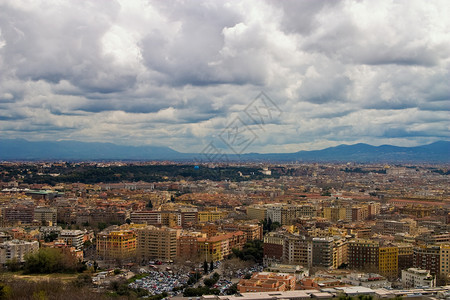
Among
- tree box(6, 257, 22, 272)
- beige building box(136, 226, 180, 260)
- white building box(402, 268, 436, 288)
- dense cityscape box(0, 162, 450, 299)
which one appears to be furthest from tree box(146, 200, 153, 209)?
white building box(402, 268, 436, 288)

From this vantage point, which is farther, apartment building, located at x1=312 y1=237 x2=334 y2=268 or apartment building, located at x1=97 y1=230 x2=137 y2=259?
apartment building, located at x1=97 y1=230 x2=137 y2=259

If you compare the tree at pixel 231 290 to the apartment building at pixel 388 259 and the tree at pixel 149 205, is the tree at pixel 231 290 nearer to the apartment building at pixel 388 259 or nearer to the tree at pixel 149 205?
the apartment building at pixel 388 259

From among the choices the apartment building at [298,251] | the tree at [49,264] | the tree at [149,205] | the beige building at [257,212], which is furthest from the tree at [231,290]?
the tree at [149,205]

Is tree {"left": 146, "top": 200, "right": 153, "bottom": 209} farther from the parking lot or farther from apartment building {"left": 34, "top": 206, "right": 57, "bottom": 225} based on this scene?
the parking lot

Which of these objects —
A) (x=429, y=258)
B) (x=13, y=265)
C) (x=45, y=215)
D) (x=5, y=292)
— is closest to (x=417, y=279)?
(x=429, y=258)

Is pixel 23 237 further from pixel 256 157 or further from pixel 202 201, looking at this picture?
pixel 256 157

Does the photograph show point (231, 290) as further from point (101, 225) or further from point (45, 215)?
point (45, 215)
